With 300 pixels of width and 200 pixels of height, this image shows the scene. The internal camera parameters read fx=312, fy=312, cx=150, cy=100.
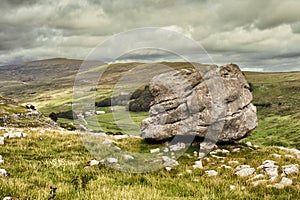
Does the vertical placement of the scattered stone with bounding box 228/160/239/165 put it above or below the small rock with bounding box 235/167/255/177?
below

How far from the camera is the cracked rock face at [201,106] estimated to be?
24281 mm

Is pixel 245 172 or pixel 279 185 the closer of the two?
pixel 279 185

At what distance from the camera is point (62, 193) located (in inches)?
415

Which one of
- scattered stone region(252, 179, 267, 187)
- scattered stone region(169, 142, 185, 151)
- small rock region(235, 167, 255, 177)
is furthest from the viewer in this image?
scattered stone region(169, 142, 185, 151)

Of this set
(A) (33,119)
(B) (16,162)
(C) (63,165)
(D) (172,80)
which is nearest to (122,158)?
(C) (63,165)

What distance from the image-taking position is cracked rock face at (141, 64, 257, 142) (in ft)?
79.7

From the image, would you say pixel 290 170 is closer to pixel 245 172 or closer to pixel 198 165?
Result: pixel 245 172

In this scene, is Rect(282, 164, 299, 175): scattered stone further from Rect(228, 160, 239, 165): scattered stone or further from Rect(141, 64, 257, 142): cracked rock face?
Rect(141, 64, 257, 142): cracked rock face

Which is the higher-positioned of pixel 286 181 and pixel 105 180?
pixel 105 180

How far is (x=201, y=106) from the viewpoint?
24531 millimetres

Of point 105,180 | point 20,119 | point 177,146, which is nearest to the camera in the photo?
point 105,180

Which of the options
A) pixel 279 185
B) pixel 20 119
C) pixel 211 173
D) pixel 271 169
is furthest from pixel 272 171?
pixel 20 119

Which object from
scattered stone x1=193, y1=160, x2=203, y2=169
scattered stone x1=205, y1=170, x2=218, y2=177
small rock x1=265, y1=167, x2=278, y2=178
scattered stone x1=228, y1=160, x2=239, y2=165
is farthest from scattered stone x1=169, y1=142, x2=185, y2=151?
small rock x1=265, y1=167, x2=278, y2=178

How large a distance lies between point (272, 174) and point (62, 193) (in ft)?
32.3
